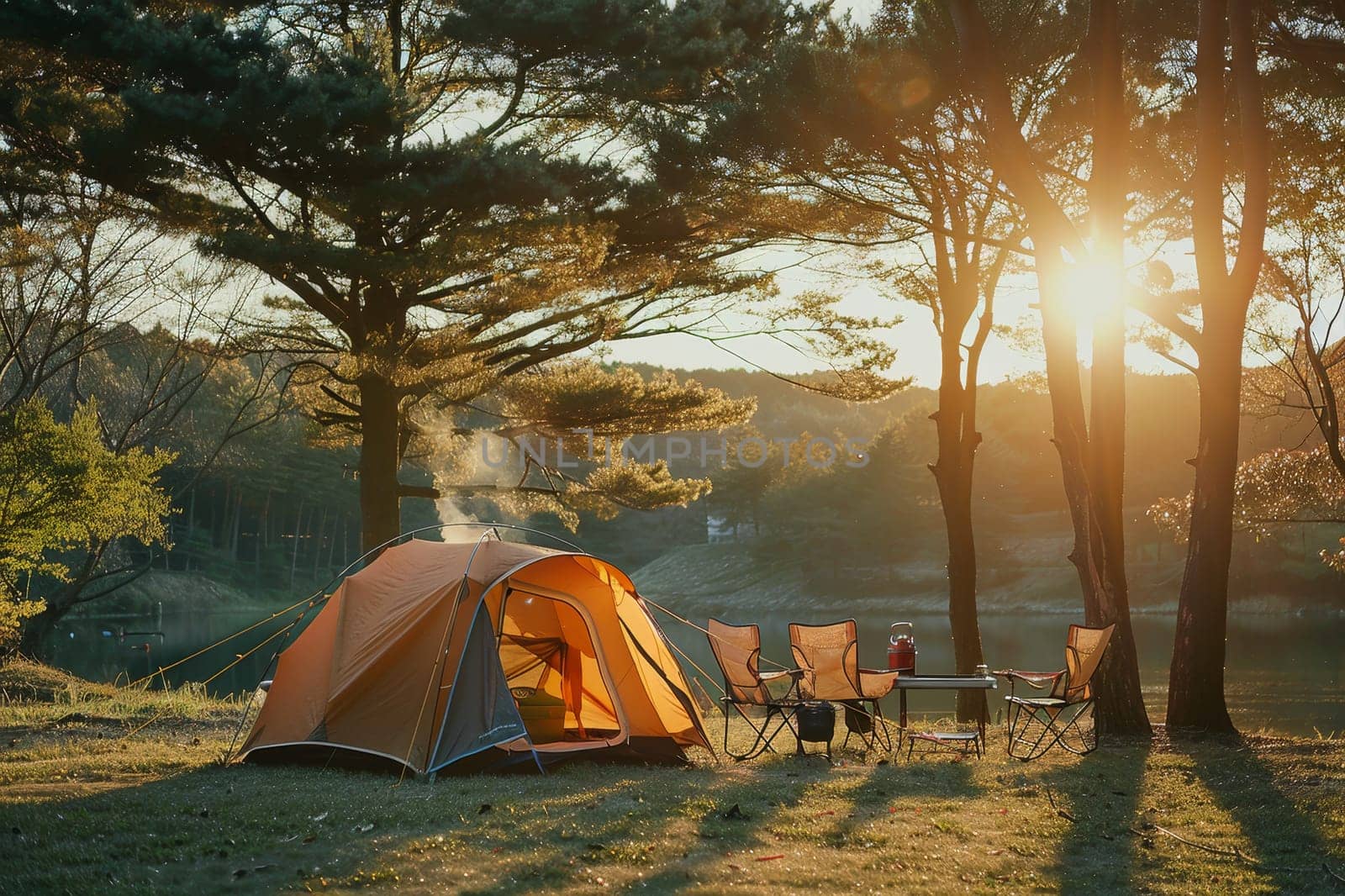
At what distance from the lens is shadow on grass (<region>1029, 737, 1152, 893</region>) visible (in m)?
4.11

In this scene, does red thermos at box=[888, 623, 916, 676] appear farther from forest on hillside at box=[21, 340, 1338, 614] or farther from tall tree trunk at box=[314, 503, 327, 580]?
tall tree trunk at box=[314, 503, 327, 580]

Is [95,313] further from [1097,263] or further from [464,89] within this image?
[1097,263]

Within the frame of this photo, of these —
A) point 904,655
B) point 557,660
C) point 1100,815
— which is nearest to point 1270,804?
point 1100,815

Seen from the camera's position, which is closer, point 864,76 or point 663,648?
point 663,648

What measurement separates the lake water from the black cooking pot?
23.5 feet

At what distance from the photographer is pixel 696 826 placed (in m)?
4.78

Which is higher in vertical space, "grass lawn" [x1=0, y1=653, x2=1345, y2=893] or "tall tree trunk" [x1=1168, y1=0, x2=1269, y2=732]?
"tall tree trunk" [x1=1168, y1=0, x2=1269, y2=732]

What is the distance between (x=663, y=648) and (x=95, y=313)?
11653 millimetres

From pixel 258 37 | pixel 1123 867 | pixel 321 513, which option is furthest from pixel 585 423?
pixel 321 513

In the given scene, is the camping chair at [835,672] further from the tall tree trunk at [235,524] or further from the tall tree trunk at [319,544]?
the tall tree trunk at [319,544]

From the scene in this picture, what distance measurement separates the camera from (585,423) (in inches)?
537

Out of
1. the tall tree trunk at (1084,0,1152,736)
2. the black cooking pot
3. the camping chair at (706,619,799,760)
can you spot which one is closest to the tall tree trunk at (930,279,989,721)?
the tall tree trunk at (1084,0,1152,736)

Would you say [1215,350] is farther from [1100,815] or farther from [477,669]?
[477,669]

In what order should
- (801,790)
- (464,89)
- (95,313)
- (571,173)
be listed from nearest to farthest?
(801,790) → (571,173) → (464,89) → (95,313)
